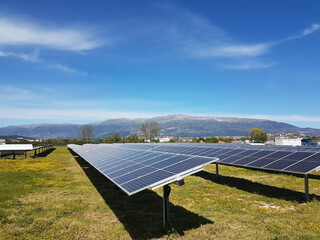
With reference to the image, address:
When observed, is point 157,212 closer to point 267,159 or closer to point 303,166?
point 303,166

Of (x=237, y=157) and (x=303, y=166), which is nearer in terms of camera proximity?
(x=303, y=166)

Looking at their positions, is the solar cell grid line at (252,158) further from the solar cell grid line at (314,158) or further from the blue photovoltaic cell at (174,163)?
the solar cell grid line at (314,158)

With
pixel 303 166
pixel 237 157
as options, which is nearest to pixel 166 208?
pixel 303 166

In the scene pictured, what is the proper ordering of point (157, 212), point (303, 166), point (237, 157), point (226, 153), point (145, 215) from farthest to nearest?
1. point (226, 153)
2. point (237, 157)
3. point (303, 166)
4. point (157, 212)
5. point (145, 215)

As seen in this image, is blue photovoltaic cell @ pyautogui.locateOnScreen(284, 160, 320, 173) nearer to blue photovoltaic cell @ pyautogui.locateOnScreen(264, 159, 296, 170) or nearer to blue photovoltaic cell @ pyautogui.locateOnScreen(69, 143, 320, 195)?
blue photovoltaic cell @ pyautogui.locateOnScreen(69, 143, 320, 195)

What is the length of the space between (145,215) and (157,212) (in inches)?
32.0

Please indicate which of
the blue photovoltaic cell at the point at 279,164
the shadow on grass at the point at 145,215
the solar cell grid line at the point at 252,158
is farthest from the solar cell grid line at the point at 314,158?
the shadow on grass at the point at 145,215

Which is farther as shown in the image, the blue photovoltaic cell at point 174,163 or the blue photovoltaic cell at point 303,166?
the blue photovoltaic cell at point 303,166

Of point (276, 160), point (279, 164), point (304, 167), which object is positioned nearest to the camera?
point (304, 167)

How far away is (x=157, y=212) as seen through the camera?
1312cm

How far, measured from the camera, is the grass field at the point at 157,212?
1023cm

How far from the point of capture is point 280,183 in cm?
2114

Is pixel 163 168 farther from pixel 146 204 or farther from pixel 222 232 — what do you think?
pixel 146 204

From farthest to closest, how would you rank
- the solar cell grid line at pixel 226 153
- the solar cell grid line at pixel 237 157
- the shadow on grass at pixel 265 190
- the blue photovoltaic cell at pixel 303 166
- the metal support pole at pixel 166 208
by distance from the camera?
the solar cell grid line at pixel 226 153 < the solar cell grid line at pixel 237 157 < the shadow on grass at pixel 265 190 < the blue photovoltaic cell at pixel 303 166 < the metal support pole at pixel 166 208
